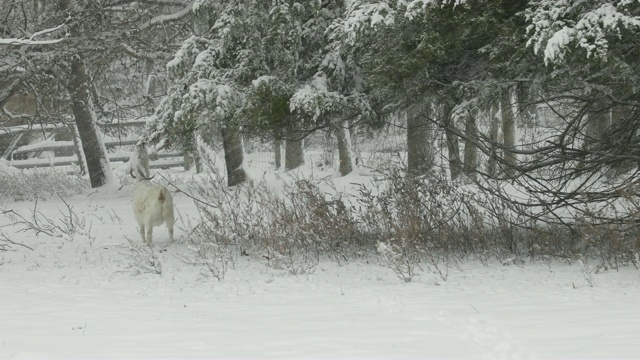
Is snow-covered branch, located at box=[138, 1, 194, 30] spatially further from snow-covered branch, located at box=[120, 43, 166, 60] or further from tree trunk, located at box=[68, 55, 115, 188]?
tree trunk, located at box=[68, 55, 115, 188]

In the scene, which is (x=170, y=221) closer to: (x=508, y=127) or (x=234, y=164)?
(x=234, y=164)

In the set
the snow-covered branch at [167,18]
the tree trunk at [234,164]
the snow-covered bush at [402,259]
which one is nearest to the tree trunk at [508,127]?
the snow-covered bush at [402,259]

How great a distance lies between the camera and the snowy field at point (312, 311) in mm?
4367

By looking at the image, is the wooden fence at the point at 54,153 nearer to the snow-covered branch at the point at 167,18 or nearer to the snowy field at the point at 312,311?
the snow-covered branch at the point at 167,18

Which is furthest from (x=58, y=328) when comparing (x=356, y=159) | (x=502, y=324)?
(x=356, y=159)

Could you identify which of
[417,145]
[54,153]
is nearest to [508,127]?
[417,145]

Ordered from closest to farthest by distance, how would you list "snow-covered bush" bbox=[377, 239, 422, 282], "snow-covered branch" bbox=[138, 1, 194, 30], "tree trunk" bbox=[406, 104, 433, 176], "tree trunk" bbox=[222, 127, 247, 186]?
"snow-covered bush" bbox=[377, 239, 422, 282]
"tree trunk" bbox=[406, 104, 433, 176]
"snow-covered branch" bbox=[138, 1, 194, 30]
"tree trunk" bbox=[222, 127, 247, 186]

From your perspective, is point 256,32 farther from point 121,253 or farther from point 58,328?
point 58,328

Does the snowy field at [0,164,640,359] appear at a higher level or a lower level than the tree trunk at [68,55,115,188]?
lower

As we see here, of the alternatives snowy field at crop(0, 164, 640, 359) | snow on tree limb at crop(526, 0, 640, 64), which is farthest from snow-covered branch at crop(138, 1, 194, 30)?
snow on tree limb at crop(526, 0, 640, 64)

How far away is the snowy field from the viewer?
4367 mm

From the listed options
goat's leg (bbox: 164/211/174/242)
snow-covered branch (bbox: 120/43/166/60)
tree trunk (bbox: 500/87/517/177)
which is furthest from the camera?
snow-covered branch (bbox: 120/43/166/60)

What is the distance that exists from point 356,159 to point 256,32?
11.2 metres

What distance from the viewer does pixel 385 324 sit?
511 cm
